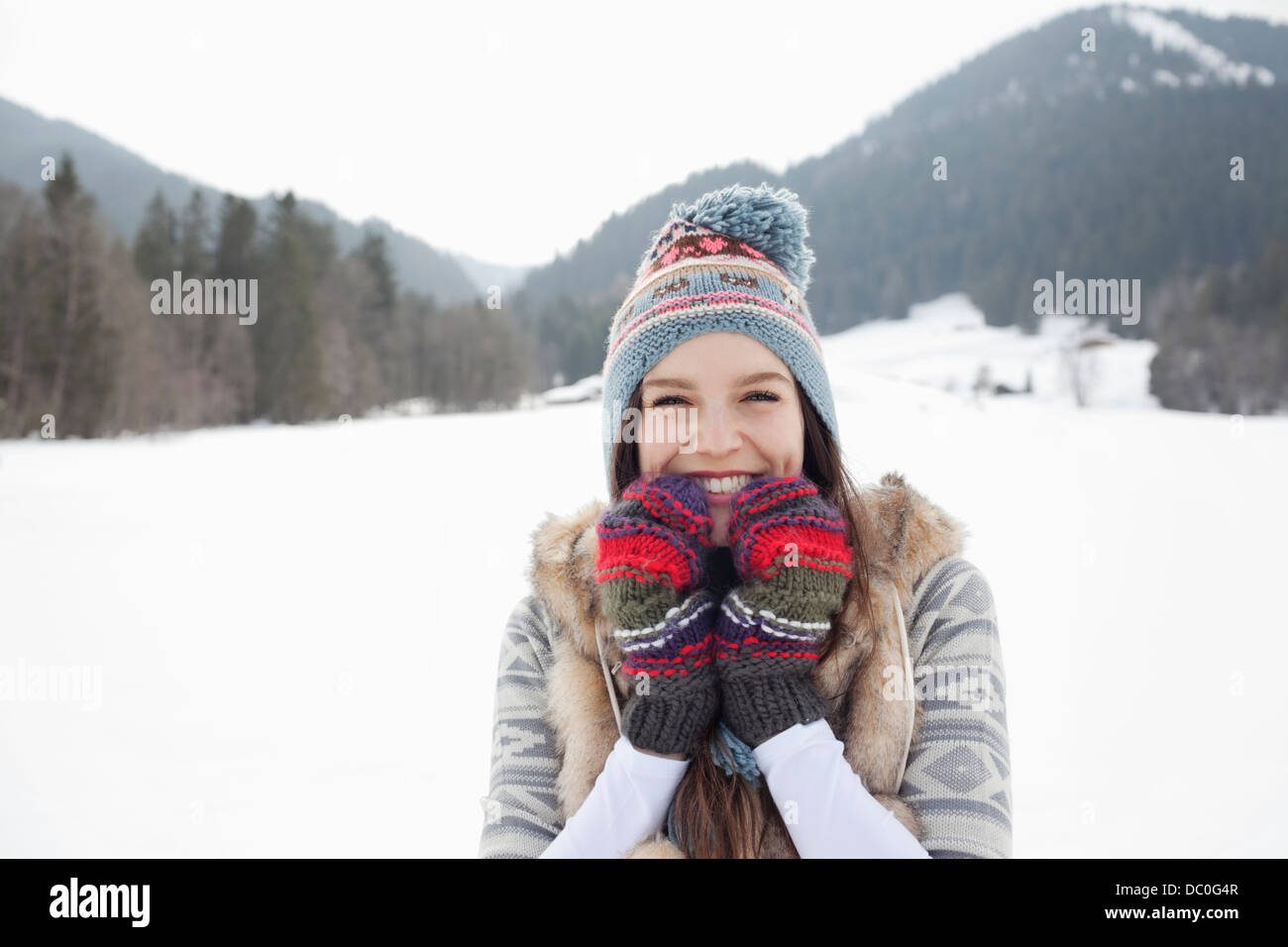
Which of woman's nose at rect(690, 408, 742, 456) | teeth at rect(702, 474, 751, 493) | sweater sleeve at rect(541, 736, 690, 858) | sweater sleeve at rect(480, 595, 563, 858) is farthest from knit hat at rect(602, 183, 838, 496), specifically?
sweater sleeve at rect(541, 736, 690, 858)

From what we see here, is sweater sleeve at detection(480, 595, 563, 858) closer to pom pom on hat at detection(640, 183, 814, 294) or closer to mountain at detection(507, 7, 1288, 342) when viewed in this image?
pom pom on hat at detection(640, 183, 814, 294)

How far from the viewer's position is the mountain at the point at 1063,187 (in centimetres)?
6888

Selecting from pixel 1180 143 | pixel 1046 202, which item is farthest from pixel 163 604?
pixel 1180 143

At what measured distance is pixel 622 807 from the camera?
1358mm

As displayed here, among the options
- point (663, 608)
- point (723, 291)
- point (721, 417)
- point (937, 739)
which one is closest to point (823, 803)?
point (937, 739)

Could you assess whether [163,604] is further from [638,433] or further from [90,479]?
[90,479]

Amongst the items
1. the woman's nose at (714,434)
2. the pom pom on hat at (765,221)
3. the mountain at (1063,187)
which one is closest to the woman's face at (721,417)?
the woman's nose at (714,434)

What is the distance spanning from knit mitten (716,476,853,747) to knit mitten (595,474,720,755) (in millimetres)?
56

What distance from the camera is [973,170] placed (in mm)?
91875

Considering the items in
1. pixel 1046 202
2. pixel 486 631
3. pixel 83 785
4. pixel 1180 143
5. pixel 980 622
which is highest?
pixel 1180 143

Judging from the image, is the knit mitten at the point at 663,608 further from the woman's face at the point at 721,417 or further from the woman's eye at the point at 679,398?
the woman's eye at the point at 679,398
